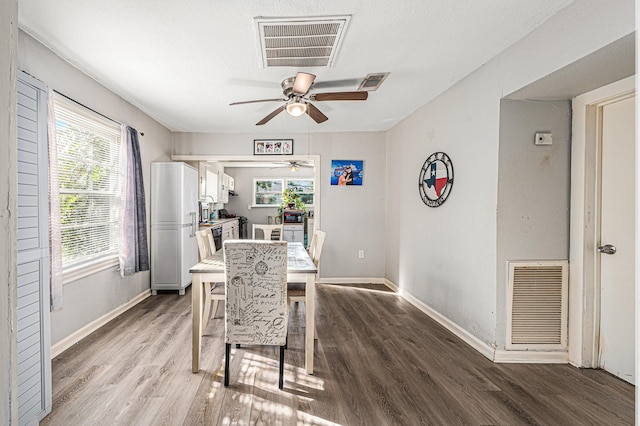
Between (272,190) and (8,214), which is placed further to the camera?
(272,190)

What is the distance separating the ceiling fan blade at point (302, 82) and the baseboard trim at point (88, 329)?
2.78m

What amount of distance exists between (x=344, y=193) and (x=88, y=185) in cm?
324

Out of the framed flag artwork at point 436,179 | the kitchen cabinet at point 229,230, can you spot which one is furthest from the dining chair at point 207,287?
the kitchen cabinet at point 229,230

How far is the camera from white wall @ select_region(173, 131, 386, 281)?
4.90 metres

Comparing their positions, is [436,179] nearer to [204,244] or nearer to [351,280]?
[351,280]

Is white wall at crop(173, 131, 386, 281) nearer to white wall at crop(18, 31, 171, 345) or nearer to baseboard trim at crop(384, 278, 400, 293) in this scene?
baseboard trim at crop(384, 278, 400, 293)

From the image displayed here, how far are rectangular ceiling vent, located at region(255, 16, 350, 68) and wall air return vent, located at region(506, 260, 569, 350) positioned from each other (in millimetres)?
2157

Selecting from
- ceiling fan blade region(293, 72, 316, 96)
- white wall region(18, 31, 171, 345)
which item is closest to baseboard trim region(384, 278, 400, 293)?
ceiling fan blade region(293, 72, 316, 96)

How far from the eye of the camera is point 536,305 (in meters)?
2.48

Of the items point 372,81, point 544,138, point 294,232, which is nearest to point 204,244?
point 372,81

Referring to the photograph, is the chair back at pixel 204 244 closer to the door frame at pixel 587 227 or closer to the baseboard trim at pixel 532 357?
the baseboard trim at pixel 532 357

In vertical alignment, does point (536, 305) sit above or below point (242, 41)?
below

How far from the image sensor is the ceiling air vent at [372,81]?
2561 millimetres

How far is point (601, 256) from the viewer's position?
7.61 ft
